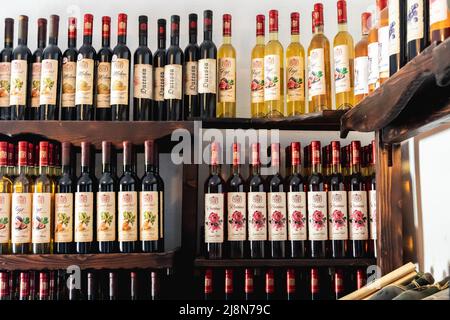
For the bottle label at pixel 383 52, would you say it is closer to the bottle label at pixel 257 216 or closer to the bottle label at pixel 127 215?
the bottle label at pixel 257 216

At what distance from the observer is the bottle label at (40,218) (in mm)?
1777

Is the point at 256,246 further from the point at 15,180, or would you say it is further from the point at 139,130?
the point at 15,180

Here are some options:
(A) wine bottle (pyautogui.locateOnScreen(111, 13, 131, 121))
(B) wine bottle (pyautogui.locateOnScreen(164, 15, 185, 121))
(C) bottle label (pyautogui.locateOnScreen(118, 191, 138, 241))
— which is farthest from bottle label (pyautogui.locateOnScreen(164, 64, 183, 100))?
(C) bottle label (pyautogui.locateOnScreen(118, 191, 138, 241))

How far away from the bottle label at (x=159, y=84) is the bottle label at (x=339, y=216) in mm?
698

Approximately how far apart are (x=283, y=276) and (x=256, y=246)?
0.74ft

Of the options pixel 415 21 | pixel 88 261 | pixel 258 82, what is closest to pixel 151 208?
pixel 88 261

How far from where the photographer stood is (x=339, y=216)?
5.88 ft

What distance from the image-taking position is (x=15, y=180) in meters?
1.83

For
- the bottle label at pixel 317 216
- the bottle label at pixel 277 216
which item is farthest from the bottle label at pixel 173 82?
the bottle label at pixel 317 216

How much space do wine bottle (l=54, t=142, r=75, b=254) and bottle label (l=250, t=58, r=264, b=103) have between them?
0.68m

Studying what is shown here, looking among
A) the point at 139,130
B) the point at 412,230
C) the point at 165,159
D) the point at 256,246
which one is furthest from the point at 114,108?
the point at 412,230

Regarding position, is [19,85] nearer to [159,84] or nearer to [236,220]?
[159,84]

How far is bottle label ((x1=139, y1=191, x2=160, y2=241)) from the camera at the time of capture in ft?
5.86
